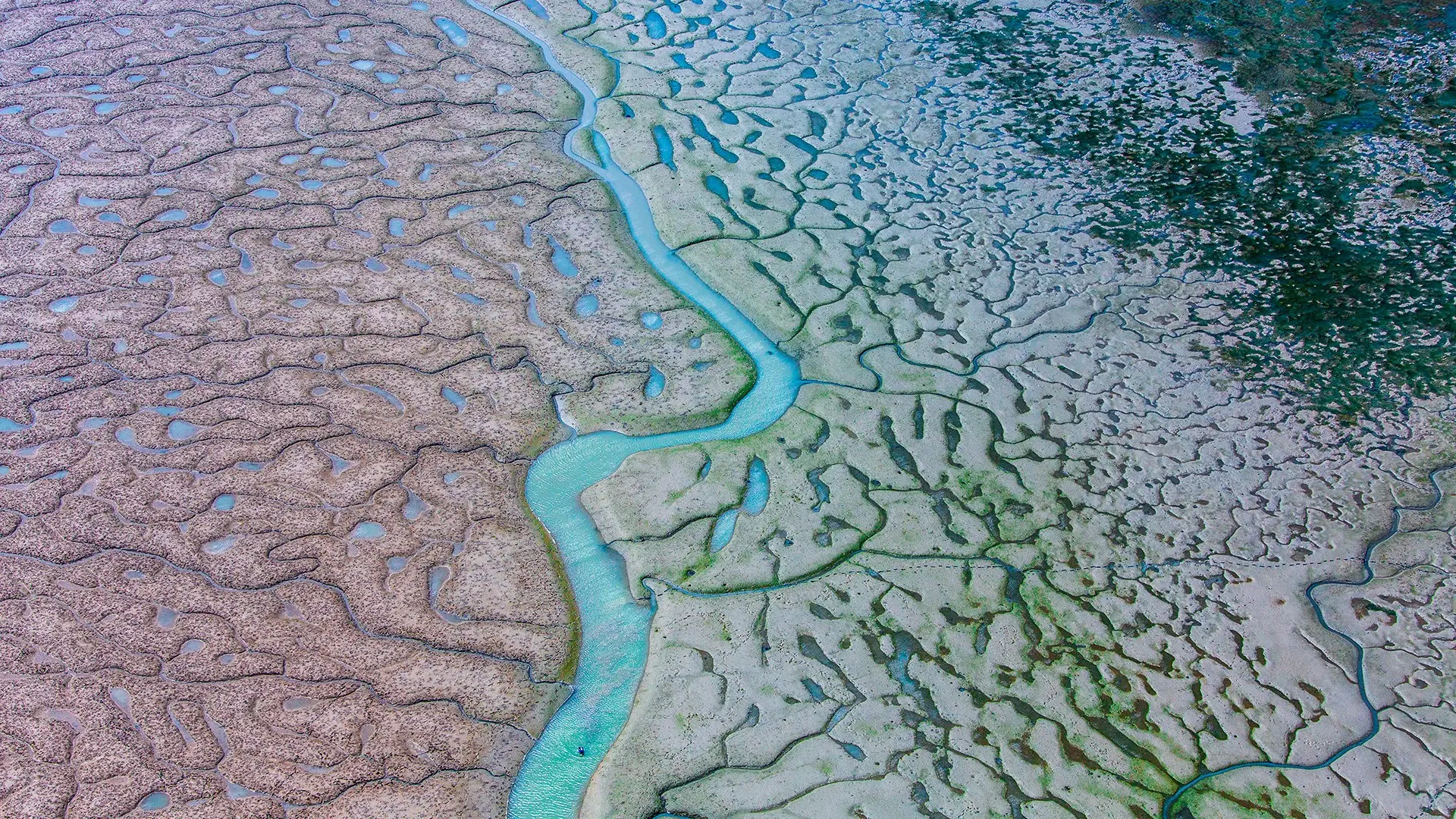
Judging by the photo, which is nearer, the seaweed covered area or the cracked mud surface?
the cracked mud surface

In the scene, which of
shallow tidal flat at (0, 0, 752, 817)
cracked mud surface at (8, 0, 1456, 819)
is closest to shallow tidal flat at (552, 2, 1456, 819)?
cracked mud surface at (8, 0, 1456, 819)

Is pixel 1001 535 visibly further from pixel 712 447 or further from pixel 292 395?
pixel 292 395

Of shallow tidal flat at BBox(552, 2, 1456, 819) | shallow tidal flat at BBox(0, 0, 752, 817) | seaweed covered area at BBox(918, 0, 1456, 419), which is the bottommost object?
shallow tidal flat at BBox(0, 0, 752, 817)

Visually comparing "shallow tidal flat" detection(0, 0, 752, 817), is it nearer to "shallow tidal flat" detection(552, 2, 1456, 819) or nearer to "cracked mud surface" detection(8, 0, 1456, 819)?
"cracked mud surface" detection(8, 0, 1456, 819)

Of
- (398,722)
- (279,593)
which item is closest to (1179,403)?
(398,722)

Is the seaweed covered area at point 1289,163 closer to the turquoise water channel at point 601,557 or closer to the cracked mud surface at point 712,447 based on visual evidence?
the cracked mud surface at point 712,447

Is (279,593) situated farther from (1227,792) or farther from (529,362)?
(1227,792)

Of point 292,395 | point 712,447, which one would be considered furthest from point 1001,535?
point 292,395
